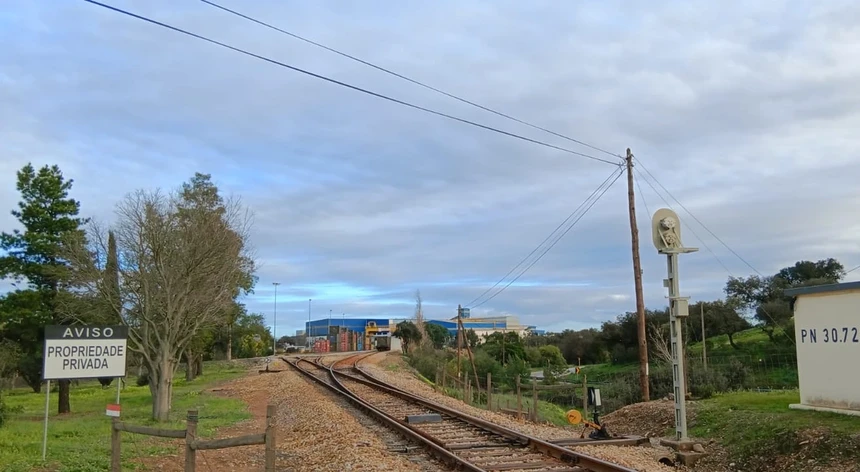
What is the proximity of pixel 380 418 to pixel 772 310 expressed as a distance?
4767cm

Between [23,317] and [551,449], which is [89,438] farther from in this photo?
[23,317]

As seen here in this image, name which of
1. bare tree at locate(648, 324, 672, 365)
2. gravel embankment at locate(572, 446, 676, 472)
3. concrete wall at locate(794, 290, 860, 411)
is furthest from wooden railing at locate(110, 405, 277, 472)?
bare tree at locate(648, 324, 672, 365)

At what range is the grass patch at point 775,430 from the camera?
11.5 meters

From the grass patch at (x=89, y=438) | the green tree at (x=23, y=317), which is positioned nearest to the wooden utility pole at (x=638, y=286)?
the grass patch at (x=89, y=438)

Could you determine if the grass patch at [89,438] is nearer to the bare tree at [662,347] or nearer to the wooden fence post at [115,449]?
the wooden fence post at [115,449]

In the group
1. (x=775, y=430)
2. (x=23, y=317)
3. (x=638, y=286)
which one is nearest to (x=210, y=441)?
(x=775, y=430)

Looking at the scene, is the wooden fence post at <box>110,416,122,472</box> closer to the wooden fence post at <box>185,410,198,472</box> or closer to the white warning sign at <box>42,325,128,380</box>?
the wooden fence post at <box>185,410,198,472</box>

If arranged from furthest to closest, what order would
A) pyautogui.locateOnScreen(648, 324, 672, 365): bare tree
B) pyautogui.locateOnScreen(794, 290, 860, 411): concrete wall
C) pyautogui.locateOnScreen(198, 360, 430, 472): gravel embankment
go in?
pyautogui.locateOnScreen(648, 324, 672, 365): bare tree, pyautogui.locateOnScreen(794, 290, 860, 411): concrete wall, pyautogui.locateOnScreen(198, 360, 430, 472): gravel embankment

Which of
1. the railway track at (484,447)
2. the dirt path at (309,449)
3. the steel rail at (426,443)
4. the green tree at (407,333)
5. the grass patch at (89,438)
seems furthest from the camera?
the green tree at (407,333)

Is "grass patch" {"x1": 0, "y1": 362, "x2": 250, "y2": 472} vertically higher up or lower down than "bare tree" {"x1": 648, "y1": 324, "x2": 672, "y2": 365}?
lower down

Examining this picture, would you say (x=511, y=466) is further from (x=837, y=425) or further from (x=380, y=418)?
(x=380, y=418)

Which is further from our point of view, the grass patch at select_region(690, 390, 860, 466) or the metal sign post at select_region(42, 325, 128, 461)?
the metal sign post at select_region(42, 325, 128, 461)

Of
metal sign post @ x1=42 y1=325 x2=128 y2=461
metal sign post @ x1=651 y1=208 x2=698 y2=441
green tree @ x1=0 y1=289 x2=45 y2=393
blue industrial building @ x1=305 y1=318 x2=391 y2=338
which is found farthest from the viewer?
blue industrial building @ x1=305 y1=318 x2=391 y2=338

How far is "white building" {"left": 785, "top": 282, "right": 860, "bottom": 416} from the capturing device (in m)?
13.2
